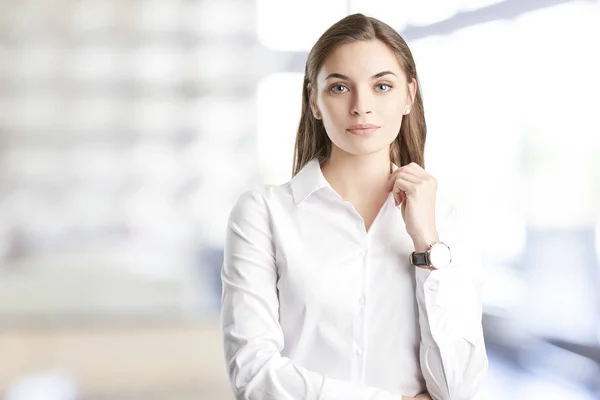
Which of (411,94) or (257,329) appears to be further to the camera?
(411,94)

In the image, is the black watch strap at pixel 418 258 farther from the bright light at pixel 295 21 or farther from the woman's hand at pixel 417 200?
the bright light at pixel 295 21

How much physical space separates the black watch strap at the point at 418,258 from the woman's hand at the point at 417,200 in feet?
0.05

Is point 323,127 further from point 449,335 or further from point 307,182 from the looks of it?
point 449,335

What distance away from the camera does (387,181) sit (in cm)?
164

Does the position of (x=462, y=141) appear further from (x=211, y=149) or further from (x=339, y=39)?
(x=339, y=39)

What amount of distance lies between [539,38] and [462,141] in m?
0.60

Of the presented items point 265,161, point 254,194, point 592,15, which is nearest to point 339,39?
point 254,194

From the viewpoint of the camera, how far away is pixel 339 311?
150 centimetres

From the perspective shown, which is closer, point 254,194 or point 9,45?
point 254,194

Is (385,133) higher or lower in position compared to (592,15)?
lower

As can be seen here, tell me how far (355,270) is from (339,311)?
0.09 meters

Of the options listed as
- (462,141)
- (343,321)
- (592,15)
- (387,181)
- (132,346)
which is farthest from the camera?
(132,346)


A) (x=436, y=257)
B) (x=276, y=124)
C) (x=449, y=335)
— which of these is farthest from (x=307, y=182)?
(x=276, y=124)

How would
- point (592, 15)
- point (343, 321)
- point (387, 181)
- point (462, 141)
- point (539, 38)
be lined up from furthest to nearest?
point (462, 141) < point (539, 38) < point (592, 15) < point (387, 181) < point (343, 321)
